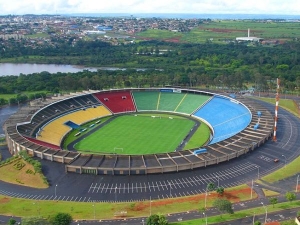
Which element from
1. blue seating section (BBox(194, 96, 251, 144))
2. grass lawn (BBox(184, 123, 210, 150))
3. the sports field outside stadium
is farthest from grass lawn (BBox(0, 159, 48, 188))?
blue seating section (BBox(194, 96, 251, 144))

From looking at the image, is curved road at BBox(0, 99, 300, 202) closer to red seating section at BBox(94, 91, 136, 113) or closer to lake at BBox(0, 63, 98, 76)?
red seating section at BBox(94, 91, 136, 113)

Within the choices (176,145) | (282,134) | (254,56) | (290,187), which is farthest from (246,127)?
(254,56)

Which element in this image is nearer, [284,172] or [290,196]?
[290,196]

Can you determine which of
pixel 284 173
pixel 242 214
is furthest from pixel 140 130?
pixel 242 214

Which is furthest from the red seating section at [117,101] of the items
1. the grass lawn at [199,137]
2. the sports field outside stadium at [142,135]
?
the grass lawn at [199,137]

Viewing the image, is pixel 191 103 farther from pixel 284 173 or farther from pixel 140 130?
pixel 284 173

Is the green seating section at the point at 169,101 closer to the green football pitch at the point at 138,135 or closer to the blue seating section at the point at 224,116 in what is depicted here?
the green football pitch at the point at 138,135

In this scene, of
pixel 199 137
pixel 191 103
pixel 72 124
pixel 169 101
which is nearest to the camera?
pixel 199 137

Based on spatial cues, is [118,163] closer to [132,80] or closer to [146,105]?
[146,105]
